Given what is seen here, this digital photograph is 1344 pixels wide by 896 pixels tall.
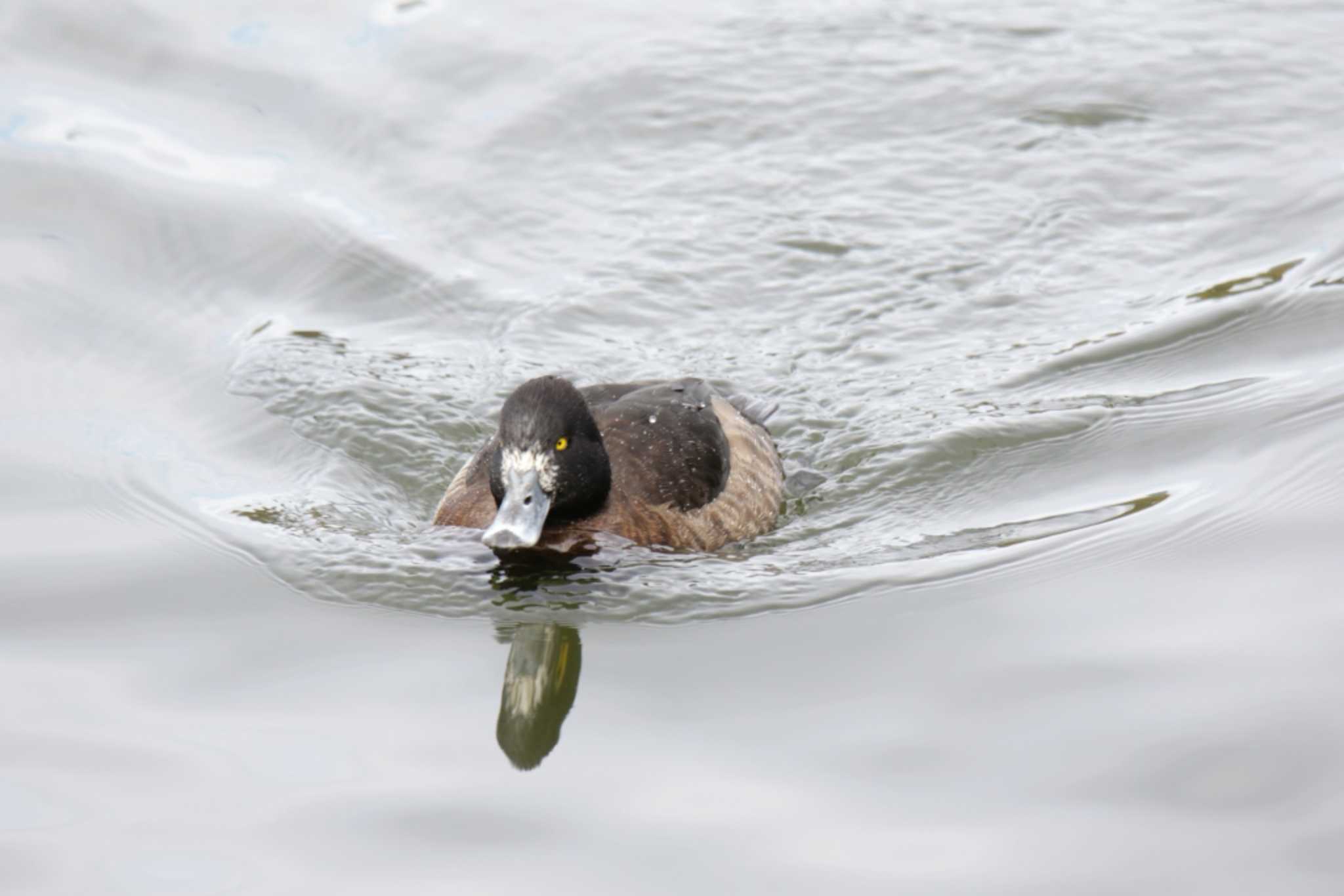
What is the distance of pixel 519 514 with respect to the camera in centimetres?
812

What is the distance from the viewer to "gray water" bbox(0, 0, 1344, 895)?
21.0 feet

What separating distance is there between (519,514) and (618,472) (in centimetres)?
95

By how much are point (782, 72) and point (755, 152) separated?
123cm

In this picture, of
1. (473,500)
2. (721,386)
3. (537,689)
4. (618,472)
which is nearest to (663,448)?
(618,472)

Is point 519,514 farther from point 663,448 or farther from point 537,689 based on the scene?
point 663,448

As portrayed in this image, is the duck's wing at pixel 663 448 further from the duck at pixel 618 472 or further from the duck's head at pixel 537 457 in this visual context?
the duck's head at pixel 537 457

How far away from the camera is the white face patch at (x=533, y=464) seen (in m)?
8.22

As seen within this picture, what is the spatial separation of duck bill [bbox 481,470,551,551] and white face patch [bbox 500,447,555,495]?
2cm

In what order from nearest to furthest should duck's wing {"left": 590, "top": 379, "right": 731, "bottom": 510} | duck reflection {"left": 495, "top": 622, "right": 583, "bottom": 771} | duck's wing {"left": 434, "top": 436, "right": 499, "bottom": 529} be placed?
duck reflection {"left": 495, "top": 622, "right": 583, "bottom": 771}, duck's wing {"left": 434, "top": 436, "right": 499, "bottom": 529}, duck's wing {"left": 590, "top": 379, "right": 731, "bottom": 510}

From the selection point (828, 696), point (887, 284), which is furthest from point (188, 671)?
point (887, 284)

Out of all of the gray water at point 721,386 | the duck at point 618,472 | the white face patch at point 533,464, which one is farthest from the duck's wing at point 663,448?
the white face patch at point 533,464

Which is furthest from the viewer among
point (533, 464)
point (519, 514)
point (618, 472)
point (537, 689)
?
point (618, 472)

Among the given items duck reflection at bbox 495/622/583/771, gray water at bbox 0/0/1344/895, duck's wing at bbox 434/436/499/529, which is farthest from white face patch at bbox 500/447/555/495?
duck reflection at bbox 495/622/583/771

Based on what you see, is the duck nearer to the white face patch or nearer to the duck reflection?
the white face patch
